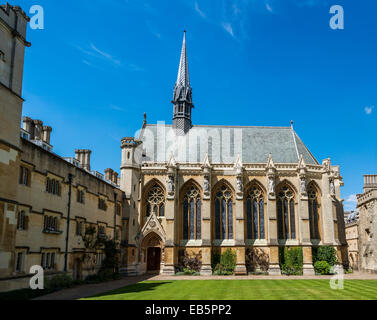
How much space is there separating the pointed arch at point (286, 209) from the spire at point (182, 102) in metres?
14.4

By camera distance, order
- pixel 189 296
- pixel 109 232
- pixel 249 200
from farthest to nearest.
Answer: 1. pixel 249 200
2. pixel 109 232
3. pixel 189 296

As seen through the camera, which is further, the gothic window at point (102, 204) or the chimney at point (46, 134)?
the gothic window at point (102, 204)

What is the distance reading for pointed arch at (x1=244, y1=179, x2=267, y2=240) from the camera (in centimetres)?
4078

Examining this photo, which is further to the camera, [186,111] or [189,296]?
[186,111]

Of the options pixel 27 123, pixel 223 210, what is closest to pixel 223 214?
pixel 223 210

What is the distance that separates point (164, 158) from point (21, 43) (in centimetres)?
2487

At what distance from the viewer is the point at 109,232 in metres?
35.1

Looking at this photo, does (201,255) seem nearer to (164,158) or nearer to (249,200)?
(249,200)

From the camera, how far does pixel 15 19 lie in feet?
68.1

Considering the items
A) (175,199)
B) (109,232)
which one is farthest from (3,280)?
(175,199)

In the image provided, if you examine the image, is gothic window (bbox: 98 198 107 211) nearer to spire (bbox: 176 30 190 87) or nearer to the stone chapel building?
the stone chapel building

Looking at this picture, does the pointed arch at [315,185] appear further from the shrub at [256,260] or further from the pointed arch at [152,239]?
the pointed arch at [152,239]

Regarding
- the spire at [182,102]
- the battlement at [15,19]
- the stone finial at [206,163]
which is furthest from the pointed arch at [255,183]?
the battlement at [15,19]

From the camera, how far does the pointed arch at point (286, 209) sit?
40.8 metres
